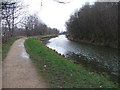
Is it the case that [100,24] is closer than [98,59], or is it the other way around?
[98,59]

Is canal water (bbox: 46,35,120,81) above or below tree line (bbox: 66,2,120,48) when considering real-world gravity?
below

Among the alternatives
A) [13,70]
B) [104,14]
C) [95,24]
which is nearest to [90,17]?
[95,24]

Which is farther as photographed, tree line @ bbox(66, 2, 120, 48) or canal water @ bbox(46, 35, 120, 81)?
tree line @ bbox(66, 2, 120, 48)

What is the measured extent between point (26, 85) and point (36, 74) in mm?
1659

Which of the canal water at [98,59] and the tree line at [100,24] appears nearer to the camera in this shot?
the canal water at [98,59]

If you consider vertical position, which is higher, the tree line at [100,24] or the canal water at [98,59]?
the tree line at [100,24]

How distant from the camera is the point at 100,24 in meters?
36.8

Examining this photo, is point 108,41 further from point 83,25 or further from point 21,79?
point 21,79

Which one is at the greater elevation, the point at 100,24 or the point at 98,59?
the point at 100,24

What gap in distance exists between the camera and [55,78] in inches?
286

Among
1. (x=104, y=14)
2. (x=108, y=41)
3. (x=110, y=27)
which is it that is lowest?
(x=108, y=41)

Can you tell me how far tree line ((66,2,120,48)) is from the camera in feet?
104

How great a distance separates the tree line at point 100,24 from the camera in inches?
1248

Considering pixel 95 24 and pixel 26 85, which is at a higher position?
pixel 95 24
